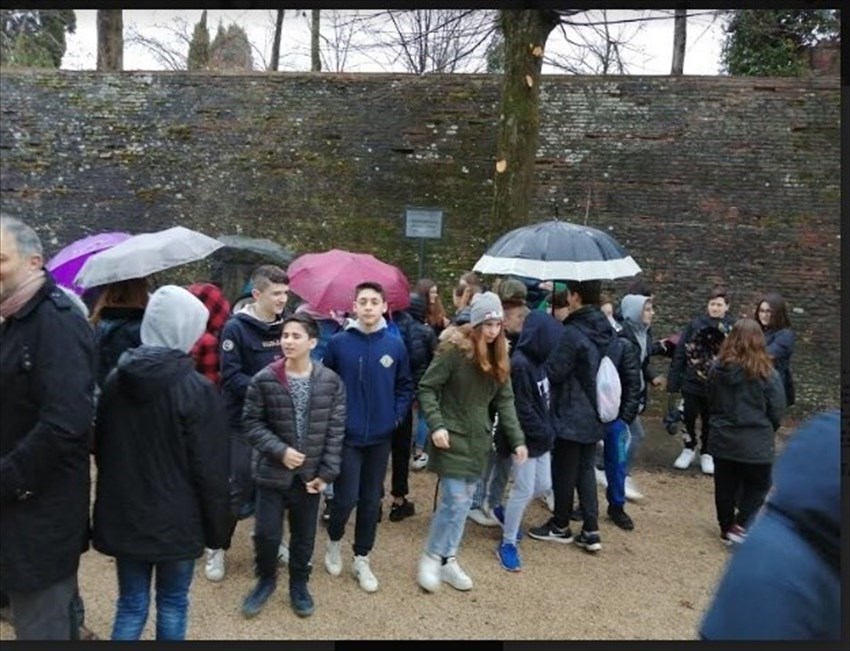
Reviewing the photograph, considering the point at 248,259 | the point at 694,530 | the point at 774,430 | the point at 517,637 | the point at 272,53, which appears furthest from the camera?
the point at 272,53

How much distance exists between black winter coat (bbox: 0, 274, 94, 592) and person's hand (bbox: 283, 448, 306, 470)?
992mm

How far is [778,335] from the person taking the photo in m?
5.56

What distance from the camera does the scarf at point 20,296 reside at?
2.52 metres

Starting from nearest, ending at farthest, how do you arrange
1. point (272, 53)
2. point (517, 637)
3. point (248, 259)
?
1. point (517, 637)
2. point (248, 259)
3. point (272, 53)

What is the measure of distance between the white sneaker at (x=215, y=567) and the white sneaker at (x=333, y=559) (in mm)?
598

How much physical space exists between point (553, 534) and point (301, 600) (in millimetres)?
1866

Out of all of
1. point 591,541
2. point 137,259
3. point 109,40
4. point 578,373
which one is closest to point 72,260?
point 137,259

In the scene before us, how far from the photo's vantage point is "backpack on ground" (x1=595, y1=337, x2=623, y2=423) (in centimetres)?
457

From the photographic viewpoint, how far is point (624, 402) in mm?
4887

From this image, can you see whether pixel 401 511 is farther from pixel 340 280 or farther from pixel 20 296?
pixel 20 296

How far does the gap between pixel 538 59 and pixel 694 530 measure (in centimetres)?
467

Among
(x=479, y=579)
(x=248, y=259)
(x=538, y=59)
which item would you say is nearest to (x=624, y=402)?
(x=479, y=579)

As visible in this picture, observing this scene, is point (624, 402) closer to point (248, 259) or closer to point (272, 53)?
point (248, 259)

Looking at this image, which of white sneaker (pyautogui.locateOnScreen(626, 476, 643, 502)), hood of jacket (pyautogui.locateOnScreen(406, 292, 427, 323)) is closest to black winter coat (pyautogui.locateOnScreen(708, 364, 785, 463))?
white sneaker (pyautogui.locateOnScreen(626, 476, 643, 502))
